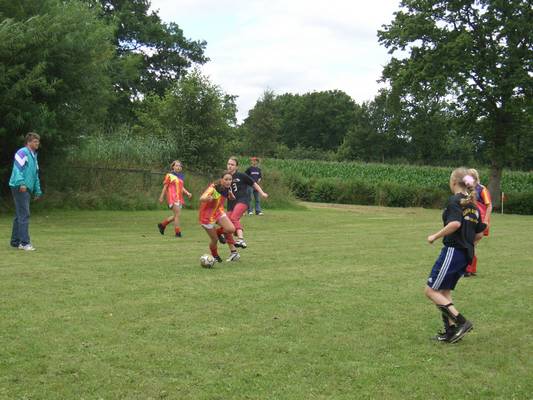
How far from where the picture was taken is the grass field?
471 centimetres

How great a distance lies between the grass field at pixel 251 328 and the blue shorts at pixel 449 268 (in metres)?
0.55

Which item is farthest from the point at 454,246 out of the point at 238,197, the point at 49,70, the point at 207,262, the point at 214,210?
the point at 49,70

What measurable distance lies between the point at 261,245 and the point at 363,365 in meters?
8.64

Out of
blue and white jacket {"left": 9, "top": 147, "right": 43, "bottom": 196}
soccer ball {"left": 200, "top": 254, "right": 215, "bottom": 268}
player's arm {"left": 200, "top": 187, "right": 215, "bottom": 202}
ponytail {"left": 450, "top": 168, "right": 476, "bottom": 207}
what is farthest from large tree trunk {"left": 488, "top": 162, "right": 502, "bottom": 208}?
ponytail {"left": 450, "top": 168, "right": 476, "bottom": 207}

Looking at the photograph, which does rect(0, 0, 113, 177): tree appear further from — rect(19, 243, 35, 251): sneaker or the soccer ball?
the soccer ball

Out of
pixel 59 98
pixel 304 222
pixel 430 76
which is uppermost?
pixel 430 76

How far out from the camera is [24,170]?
11.1 meters

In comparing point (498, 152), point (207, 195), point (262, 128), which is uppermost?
point (262, 128)

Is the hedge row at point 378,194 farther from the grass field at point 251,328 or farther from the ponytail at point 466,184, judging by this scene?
the ponytail at point 466,184

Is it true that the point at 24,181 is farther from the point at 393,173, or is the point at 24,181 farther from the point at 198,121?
the point at 393,173

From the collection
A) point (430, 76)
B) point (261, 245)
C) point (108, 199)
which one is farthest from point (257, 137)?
point (261, 245)

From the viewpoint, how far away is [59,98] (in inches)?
754

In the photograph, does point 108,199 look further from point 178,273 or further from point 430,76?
point 430,76

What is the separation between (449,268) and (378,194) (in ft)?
125
